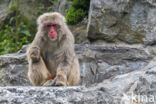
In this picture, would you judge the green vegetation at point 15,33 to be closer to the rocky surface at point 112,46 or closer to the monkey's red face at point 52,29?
the rocky surface at point 112,46

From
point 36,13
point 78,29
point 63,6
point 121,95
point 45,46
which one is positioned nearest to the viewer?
point 121,95

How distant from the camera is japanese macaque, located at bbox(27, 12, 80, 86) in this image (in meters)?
4.75

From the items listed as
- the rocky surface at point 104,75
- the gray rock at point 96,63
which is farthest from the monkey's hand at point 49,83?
the gray rock at point 96,63

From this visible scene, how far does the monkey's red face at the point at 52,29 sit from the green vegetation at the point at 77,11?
209cm

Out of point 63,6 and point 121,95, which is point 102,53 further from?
point 63,6

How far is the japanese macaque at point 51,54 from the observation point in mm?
4754

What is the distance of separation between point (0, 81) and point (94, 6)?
2580 millimetres

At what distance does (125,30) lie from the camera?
605 cm

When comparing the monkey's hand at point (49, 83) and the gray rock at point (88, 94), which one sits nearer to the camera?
the gray rock at point (88, 94)

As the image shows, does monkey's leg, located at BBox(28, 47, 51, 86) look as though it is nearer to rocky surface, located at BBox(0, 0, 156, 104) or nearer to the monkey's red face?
the monkey's red face

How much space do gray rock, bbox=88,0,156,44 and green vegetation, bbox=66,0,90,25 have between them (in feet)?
2.41

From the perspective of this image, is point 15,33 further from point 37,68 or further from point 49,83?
point 49,83

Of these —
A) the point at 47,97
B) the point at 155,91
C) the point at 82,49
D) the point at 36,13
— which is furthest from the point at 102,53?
the point at 36,13

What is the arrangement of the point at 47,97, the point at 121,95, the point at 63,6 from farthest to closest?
the point at 63,6, the point at 121,95, the point at 47,97
